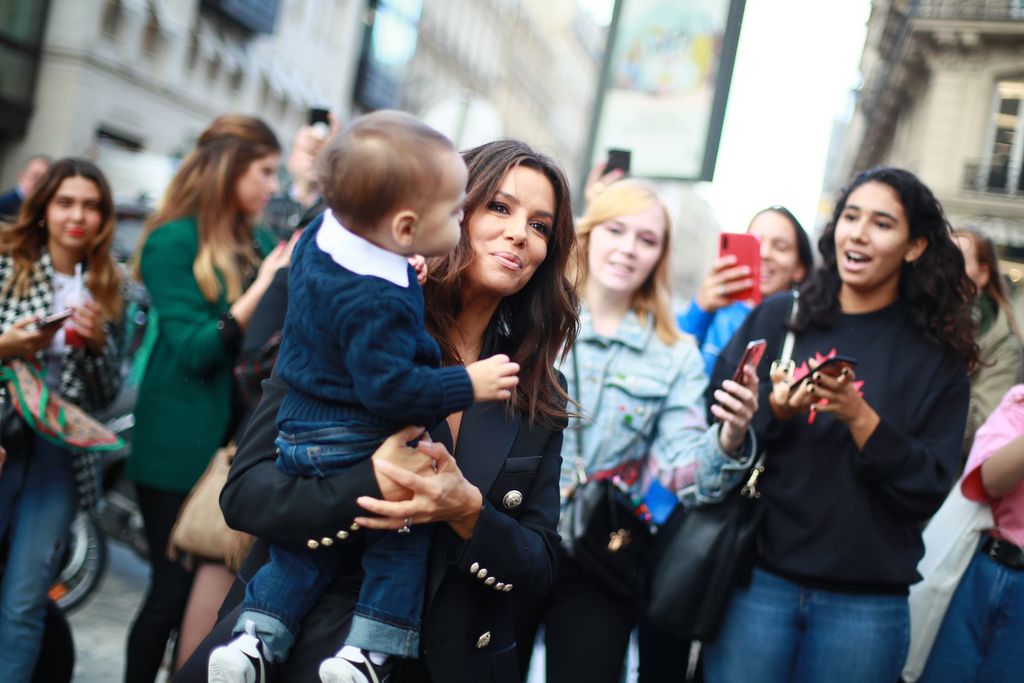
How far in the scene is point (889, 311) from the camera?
3.46m

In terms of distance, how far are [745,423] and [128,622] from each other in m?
4.20

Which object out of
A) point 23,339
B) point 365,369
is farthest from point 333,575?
point 23,339

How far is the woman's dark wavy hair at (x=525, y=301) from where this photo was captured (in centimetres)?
251

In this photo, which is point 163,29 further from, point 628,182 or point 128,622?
point 628,182

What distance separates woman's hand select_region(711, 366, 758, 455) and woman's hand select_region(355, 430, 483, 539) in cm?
113

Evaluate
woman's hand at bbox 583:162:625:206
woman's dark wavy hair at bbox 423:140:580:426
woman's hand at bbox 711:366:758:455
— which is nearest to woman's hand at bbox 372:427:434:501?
woman's dark wavy hair at bbox 423:140:580:426

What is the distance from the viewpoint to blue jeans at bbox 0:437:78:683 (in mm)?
3799

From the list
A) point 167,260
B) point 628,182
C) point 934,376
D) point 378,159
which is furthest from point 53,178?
point 934,376

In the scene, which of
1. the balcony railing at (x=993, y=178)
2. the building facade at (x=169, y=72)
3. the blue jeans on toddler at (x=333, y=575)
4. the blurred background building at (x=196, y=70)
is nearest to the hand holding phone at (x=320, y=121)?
the blurred background building at (x=196, y=70)

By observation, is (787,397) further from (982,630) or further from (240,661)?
(240,661)

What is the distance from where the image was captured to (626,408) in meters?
3.72

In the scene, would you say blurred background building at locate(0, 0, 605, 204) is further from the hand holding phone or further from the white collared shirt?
the white collared shirt

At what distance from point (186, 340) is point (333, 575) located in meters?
2.13

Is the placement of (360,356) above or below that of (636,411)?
above
